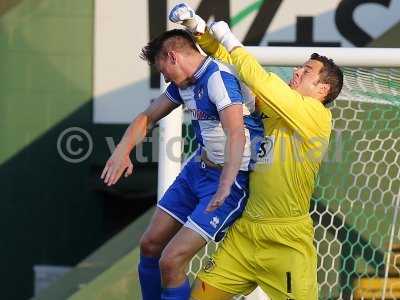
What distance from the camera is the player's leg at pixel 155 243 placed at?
455cm

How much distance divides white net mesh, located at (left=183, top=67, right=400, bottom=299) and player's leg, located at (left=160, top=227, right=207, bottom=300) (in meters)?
1.19

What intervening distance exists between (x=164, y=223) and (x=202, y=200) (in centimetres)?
21

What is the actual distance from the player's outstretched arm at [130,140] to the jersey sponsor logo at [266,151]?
44 centimetres

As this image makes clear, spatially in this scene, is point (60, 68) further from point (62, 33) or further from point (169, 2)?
point (169, 2)

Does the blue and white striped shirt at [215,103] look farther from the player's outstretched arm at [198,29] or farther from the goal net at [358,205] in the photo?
the goal net at [358,205]

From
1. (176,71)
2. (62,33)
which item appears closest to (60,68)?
(62,33)

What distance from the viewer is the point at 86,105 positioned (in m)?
7.78

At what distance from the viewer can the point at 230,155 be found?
4.18 metres

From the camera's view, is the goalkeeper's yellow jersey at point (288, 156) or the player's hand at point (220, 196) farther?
the goalkeeper's yellow jersey at point (288, 156)

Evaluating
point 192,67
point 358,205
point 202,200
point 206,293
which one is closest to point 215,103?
point 192,67

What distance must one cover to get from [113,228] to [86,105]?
945 mm

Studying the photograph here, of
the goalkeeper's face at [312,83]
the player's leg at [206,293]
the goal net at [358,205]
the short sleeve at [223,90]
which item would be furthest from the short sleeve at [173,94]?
the goal net at [358,205]

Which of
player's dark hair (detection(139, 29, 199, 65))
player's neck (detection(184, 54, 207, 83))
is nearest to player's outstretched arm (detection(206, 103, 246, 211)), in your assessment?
player's neck (detection(184, 54, 207, 83))

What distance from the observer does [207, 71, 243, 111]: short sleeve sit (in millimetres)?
4250
